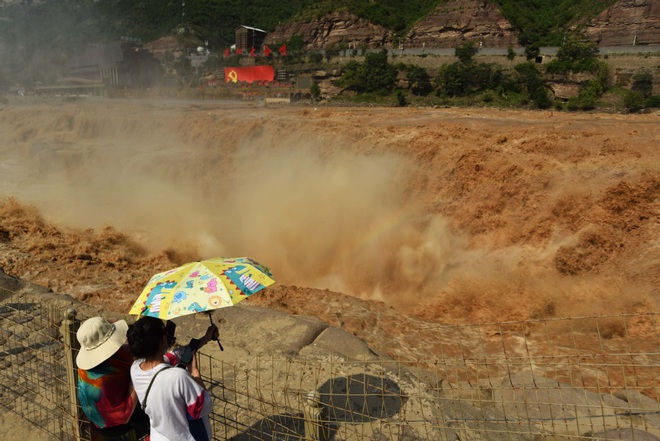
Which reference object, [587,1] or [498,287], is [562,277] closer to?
[498,287]

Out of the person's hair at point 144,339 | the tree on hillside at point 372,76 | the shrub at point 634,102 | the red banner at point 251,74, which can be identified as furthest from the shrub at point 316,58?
the person's hair at point 144,339

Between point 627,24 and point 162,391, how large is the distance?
47.1 metres

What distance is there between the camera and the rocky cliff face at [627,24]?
35906mm

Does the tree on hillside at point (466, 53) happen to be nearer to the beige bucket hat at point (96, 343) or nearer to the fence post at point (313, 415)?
the fence post at point (313, 415)

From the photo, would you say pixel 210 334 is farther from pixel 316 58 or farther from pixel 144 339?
pixel 316 58

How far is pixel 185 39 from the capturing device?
7988 centimetres

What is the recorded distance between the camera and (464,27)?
1810 inches

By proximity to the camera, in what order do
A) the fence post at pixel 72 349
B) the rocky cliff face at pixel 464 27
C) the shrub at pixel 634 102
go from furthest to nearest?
1. the rocky cliff face at pixel 464 27
2. the shrub at pixel 634 102
3. the fence post at pixel 72 349

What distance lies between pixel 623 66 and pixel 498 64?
28.1 ft

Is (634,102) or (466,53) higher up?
(466,53)

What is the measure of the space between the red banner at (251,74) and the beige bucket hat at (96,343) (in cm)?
4918

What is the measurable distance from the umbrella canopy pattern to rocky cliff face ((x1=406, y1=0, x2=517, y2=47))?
46746 millimetres

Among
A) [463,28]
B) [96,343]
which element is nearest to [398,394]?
[96,343]

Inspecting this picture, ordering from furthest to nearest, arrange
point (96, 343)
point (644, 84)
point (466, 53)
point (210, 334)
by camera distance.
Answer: point (466, 53) → point (644, 84) → point (210, 334) → point (96, 343)
